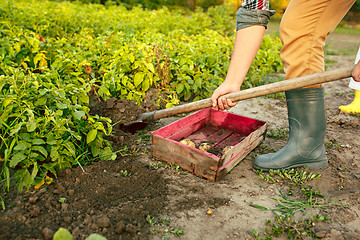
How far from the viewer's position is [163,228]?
1.69 m

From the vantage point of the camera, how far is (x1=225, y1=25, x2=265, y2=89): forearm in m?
1.95

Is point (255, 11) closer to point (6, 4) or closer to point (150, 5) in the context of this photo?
point (6, 4)

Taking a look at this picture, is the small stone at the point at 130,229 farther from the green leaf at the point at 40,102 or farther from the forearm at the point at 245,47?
the forearm at the point at 245,47

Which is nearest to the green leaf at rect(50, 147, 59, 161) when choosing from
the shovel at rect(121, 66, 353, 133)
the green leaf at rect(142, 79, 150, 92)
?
the shovel at rect(121, 66, 353, 133)

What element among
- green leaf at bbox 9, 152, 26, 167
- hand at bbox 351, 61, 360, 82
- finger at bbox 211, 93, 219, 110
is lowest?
green leaf at bbox 9, 152, 26, 167

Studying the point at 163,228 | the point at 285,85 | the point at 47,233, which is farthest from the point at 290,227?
the point at 47,233

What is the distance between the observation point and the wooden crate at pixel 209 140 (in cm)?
213

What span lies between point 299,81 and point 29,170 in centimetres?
195

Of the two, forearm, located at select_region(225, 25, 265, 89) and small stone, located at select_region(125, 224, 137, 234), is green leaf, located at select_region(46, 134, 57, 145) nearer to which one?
small stone, located at select_region(125, 224, 137, 234)

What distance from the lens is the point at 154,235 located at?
163 centimetres

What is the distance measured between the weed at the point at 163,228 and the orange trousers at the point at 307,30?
4.75 ft

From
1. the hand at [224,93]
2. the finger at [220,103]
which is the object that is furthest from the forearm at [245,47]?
the finger at [220,103]

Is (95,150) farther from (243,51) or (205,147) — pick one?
(243,51)

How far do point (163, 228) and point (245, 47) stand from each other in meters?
1.29
